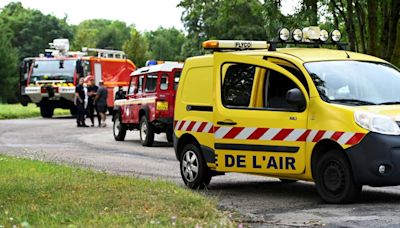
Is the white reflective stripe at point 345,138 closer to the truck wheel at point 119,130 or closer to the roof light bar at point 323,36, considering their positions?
the roof light bar at point 323,36

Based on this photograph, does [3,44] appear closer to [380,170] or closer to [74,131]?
[74,131]

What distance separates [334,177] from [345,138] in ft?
1.82

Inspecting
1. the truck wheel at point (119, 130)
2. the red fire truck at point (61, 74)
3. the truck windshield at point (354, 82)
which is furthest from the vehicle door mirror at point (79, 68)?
the truck windshield at point (354, 82)

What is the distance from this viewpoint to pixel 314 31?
11680 mm

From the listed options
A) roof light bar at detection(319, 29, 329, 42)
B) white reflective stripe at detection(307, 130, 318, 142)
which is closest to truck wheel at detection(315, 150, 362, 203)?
white reflective stripe at detection(307, 130, 318, 142)

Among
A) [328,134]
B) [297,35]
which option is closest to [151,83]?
[297,35]

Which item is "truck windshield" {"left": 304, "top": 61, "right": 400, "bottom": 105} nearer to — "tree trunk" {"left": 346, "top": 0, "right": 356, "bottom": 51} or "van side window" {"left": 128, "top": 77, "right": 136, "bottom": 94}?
"van side window" {"left": 128, "top": 77, "right": 136, "bottom": 94}

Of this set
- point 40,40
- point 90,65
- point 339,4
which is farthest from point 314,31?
point 40,40

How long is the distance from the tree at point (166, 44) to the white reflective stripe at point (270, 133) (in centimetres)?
12000

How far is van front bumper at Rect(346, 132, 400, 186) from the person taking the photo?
9367mm

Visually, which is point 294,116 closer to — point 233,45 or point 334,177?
point 334,177

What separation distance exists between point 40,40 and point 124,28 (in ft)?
174

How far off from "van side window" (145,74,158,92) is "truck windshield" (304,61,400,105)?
11.1 metres

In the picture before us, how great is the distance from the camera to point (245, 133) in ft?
35.5
